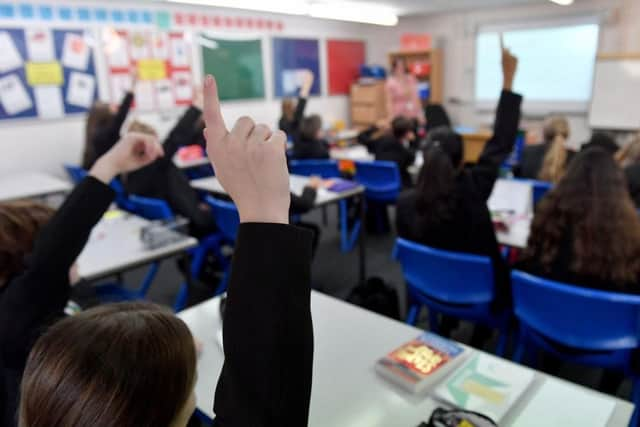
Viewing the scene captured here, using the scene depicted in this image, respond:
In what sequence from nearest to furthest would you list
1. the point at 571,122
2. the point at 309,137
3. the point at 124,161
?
the point at 124,161
the point at 309,137
the point at 571,122

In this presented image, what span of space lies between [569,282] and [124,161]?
1.52m

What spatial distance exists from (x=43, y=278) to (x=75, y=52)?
4236 mm

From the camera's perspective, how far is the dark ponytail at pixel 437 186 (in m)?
1.94

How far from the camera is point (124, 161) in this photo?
1.20 metres

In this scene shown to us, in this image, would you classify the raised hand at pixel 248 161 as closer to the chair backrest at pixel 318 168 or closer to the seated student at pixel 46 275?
the seated student at pixel 46 275

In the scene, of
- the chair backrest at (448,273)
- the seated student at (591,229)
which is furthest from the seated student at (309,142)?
the seated student at (591,229)

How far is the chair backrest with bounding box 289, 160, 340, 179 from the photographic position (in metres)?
4.10

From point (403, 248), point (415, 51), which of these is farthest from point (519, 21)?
point (403, 248)

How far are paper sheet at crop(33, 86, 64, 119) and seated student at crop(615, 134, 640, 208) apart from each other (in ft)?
15.3

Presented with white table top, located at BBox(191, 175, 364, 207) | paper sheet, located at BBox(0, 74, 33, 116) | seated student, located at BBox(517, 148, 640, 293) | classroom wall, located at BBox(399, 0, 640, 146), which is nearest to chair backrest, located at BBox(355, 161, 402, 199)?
white table top, located at BBox(191, 175, 364, 207)

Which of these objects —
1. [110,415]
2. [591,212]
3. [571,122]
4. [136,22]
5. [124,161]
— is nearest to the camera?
[110,415]

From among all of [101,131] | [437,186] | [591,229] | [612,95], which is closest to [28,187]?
[101,131]

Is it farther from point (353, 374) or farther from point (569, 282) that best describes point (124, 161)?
point (569, 282)

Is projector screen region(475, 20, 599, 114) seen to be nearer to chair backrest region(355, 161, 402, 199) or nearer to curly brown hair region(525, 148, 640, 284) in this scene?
chair backrest region(355, 161, 402, 199)
